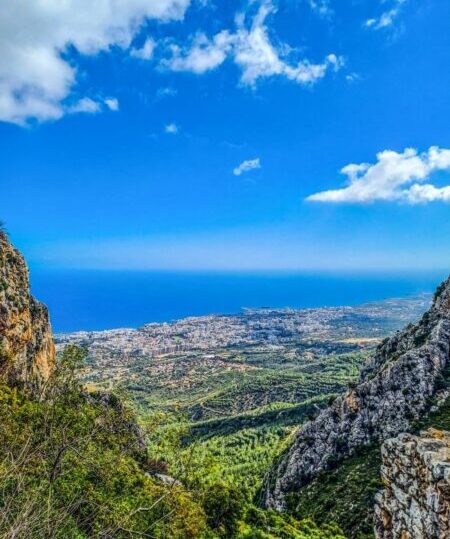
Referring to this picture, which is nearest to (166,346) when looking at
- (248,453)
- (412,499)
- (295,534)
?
(248,453)

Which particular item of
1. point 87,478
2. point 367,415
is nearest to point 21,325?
point 87,478

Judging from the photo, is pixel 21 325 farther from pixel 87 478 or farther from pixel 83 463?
pixel 83 463

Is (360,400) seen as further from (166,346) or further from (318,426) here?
(166,346)

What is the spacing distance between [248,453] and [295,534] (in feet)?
128

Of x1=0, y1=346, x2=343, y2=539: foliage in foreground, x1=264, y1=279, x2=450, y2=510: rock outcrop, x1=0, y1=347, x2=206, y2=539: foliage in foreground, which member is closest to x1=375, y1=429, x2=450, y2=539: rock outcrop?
x1=0, y1=346, x2=343, y2=539: foliage in foreground

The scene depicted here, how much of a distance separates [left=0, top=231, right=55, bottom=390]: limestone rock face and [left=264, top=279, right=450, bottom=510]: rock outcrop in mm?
19174

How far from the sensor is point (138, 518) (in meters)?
13.9

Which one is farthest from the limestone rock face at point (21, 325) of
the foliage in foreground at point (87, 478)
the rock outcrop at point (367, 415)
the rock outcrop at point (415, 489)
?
the rock outcrop at point (415, 489)

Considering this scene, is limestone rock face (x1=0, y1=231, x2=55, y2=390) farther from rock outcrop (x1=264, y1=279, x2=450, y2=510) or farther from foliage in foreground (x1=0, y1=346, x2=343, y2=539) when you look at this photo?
rock outcrop (x1=264, y1=279, x2=450, y2=510)

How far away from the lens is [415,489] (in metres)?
7.52

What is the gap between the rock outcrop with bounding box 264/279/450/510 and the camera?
28.4 m

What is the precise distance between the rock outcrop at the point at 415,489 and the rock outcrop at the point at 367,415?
66.6ft

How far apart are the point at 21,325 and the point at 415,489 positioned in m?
29.8

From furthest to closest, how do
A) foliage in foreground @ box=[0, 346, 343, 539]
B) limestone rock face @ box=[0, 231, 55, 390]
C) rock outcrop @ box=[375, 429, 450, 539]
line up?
limestone rock face @ box=[0, 231, 55, 390]
foliage in foreground @ box=[0, 346, 343, 539]
rock outcrop @ box=[375, 429, 450, 539]
